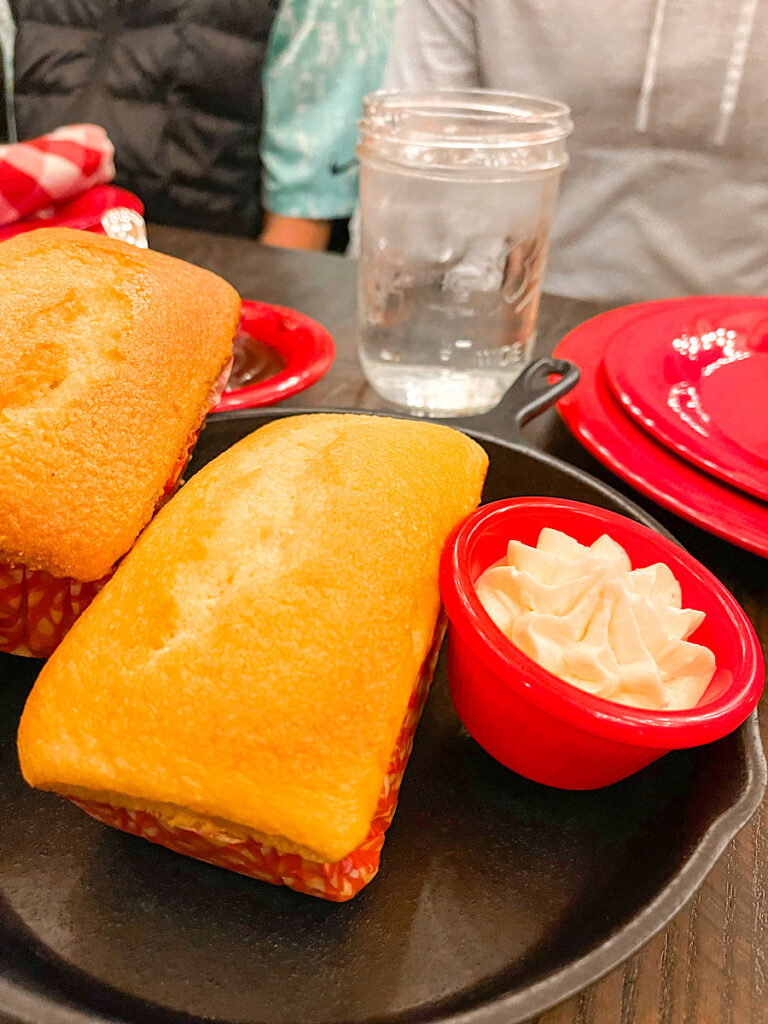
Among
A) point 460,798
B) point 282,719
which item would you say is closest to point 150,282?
point 282,719

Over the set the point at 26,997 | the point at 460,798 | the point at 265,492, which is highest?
the point at 265,492

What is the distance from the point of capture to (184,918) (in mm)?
538

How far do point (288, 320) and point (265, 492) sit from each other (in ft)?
2.39

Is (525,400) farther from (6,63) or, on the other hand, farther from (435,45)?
(6,63)

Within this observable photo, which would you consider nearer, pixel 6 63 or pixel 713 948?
pixel 713 948

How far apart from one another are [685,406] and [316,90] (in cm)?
191

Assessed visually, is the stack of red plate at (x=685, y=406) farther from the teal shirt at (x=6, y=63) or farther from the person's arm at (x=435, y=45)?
the teal shirt at (x=6, y=63)

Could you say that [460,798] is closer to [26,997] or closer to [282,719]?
[282,719]

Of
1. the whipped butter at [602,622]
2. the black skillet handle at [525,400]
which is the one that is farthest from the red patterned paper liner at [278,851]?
the black skillet handle at [525,400]

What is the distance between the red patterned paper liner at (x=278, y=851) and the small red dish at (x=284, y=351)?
574 millimetres

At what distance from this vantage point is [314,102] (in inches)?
94.6

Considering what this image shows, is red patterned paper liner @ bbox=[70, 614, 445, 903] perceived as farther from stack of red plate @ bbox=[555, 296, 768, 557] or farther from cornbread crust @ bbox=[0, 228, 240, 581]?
stack of red plate @ bbox=[555, 296, 768, 557]

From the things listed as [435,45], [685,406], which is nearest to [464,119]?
[685,406]

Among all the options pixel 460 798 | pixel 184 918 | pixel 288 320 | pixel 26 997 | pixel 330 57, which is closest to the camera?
pixel 26 997
